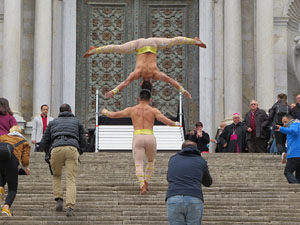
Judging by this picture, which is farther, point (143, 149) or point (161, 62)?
point (161, 62)

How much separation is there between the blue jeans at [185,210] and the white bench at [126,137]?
10.2m

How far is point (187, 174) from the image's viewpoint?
8945 mm

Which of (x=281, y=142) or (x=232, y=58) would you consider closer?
(x=281, y=142)

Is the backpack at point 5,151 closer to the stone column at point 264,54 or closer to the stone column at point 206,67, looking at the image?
the stone column at point 264,54

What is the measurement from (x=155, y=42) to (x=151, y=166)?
2.46 metres

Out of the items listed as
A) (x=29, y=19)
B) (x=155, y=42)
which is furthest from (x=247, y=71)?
(x=155, y=42)

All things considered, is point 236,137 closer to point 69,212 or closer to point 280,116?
point 280,116

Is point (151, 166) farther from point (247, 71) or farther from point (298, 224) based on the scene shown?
point (247, 71)

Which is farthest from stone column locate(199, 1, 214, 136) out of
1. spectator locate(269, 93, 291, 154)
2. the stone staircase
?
the stone staircase

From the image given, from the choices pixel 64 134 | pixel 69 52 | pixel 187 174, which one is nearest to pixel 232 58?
pixel 69 52

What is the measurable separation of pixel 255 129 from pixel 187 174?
914 centimetres

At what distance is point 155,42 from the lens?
13.9 metres

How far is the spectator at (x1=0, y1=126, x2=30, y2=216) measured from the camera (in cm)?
1089

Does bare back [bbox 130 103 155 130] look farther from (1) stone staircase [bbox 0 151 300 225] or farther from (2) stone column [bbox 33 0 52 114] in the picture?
(2) stone column [bbox 33 0 52 114]
